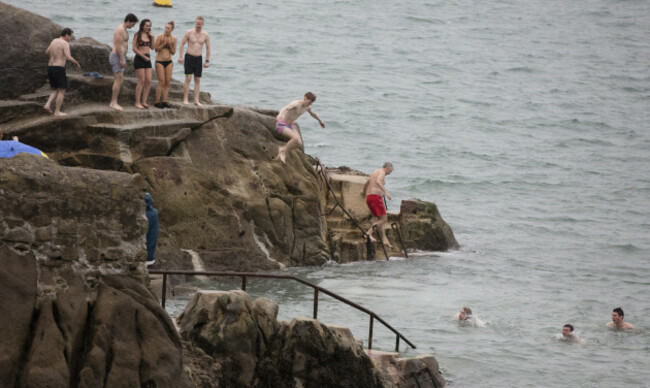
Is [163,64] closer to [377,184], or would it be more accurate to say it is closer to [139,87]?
[139,87]

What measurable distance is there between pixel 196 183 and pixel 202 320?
8.80 m

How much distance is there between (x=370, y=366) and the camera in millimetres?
14445

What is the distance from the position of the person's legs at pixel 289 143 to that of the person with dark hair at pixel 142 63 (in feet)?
11.3

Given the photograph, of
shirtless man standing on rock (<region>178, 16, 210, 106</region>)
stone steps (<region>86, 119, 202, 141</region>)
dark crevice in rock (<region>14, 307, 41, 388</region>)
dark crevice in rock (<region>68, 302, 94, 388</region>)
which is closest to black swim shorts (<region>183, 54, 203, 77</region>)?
shirtless man standing on rock (<region>178, 16, 210, 106</region>)

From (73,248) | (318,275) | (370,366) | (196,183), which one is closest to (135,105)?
(196,183)

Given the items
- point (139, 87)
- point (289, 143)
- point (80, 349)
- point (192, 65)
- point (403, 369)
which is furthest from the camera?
point (289, 143)

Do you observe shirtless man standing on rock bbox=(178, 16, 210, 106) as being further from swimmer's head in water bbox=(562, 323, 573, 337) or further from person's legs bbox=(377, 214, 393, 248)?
swimmer's head in water bbox=(562, 323, 573, 337)

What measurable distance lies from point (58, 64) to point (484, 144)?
40.2 meters

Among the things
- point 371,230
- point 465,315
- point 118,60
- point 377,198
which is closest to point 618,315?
point 465,315

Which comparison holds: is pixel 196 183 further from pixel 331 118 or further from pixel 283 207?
pixel 331 118

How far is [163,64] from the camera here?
21844 mm

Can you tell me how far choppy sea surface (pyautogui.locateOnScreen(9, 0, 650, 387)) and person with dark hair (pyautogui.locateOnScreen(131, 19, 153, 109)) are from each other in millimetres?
4406

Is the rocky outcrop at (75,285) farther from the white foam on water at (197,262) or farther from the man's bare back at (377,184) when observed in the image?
the man's bare back at (377,184)

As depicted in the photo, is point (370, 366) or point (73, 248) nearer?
point (73, 248)
